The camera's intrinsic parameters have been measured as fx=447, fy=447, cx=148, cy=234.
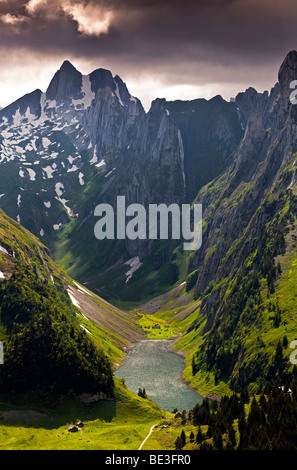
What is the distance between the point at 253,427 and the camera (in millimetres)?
85938

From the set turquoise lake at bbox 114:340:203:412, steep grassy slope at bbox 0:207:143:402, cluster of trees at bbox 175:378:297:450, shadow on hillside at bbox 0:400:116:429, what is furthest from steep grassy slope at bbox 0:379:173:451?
turquoise lake at bbox 114:340:203:412

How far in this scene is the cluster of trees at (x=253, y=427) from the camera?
82000mm

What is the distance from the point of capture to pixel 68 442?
10281 cm

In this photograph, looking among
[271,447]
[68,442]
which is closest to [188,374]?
[68,442]

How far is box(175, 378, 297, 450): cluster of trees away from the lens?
269ft

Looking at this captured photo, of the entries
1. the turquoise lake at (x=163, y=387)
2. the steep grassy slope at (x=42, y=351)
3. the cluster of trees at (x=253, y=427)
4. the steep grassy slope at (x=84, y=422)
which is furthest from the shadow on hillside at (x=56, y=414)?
the cluster of trees at (x=253, y=427)

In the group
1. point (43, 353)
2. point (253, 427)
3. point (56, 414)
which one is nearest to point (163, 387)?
point (43, 353)

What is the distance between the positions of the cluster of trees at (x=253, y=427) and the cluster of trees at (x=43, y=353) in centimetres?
4219

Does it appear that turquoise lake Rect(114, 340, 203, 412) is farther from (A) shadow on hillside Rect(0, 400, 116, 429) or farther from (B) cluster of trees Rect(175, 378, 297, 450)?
(B) cluster of trees Rect(175, 378, 297, 450)

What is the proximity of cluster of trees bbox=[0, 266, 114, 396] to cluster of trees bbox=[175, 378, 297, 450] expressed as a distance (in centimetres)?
4219

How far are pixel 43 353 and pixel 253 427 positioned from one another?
70.6 metres

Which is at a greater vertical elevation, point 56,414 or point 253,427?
point 253,427

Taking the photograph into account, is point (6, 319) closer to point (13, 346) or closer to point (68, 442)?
point (13, 346)

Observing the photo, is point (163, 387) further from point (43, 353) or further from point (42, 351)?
point (42, 351)
